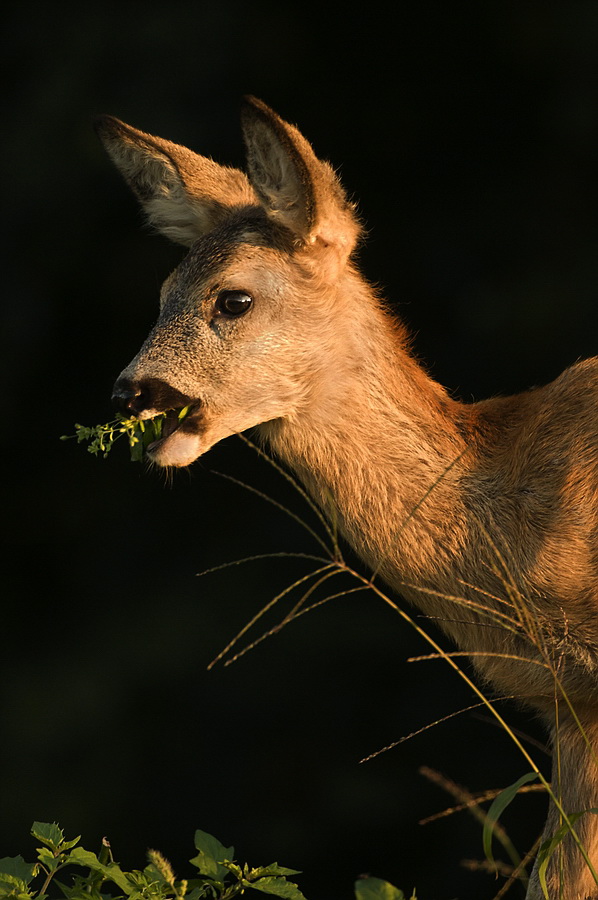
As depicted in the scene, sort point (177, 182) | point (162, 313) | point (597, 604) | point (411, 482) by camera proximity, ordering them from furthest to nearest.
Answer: point (177, 182)
point (162, 313)
point (411, 482)
point (597, 604)

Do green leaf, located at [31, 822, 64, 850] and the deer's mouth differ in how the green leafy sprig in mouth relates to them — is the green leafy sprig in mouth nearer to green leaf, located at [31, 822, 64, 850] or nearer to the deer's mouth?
the deer's mouth

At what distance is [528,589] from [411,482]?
0.45 metres

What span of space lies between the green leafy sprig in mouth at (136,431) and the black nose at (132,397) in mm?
58

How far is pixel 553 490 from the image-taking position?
3100mm

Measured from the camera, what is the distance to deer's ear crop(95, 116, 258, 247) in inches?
147

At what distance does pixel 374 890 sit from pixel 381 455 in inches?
53.4

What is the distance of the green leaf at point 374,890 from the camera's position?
A: 2145mm

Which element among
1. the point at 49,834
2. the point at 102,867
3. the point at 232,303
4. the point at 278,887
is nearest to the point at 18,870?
the point at 49,834

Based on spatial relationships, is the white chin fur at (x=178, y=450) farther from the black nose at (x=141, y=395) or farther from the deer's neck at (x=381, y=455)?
the deer's neck at (x=381, y=455)

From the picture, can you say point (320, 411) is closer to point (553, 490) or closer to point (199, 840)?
point (553, 490)

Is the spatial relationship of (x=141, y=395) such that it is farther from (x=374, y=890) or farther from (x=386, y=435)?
(x=374, y=890)

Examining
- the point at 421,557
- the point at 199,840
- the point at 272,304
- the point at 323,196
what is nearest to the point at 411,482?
the point at 421,557

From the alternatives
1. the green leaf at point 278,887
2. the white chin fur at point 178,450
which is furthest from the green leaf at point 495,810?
the white chin fur at point 178,450

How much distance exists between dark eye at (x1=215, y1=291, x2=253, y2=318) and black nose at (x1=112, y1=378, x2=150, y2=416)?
36 cm
